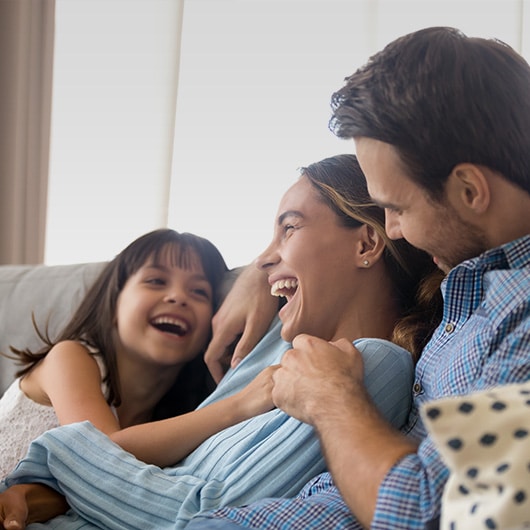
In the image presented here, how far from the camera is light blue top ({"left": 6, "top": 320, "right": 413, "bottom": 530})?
117 cm

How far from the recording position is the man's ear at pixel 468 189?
1029 millimetres

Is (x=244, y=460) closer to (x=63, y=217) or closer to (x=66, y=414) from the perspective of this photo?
(x=66, y=414)

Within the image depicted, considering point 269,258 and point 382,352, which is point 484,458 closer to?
point 382,352

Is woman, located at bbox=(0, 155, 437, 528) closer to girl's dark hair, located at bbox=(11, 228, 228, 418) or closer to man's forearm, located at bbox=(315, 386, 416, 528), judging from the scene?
man's forearm, located at bbox=(315, 386, 416, 528)

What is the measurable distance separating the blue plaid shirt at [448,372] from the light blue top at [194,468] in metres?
0.04

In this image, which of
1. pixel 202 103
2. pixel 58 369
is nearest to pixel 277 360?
pixel 58 369

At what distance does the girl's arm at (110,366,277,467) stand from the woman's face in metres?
0.14

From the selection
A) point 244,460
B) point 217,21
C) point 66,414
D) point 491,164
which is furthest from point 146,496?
point 217,21

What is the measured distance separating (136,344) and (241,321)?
1.06ft

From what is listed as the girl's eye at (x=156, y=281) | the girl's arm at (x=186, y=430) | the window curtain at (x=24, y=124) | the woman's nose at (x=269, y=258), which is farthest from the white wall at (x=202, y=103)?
the girl's arm at (x=186, y=430)

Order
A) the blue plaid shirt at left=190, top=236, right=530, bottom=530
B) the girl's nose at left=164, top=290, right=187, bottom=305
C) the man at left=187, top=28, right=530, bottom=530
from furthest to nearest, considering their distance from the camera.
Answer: the girl's nose at left=164, top=290, right=187, bottom=305 → the man at left=187, top=28, right=530, bottom=530 → the blue plaid shirt at left=190, top=236, right=530, bottom=530

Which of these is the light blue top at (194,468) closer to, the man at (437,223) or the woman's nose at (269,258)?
the man at (437,223)

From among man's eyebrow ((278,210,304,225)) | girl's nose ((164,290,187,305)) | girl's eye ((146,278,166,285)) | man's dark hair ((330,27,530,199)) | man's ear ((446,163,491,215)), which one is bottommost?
girl's nose ((164,290,187,305))

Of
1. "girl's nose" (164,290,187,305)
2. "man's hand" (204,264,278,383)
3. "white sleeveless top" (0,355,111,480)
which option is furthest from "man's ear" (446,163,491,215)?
"white sleeveless top" (0,355,111,480)
